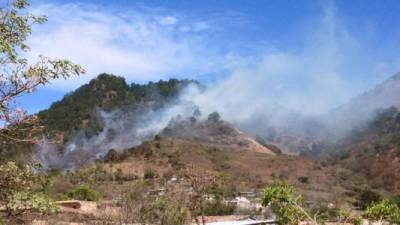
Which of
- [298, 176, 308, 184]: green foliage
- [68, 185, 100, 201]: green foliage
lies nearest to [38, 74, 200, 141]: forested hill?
[298, 176, 308, 184]: green foliage

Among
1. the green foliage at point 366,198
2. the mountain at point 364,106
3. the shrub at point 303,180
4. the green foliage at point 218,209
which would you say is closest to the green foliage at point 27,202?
the green foliage at point 218,209

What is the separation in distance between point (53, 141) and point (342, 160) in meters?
78.7

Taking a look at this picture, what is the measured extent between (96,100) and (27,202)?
10241cm

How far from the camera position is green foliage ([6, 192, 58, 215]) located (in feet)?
25.3

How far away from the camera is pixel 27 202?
7.73 metres

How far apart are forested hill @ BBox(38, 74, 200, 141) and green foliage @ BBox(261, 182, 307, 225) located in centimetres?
8734

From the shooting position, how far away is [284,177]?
219ft

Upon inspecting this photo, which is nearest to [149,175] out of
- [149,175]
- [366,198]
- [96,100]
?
[149,175]

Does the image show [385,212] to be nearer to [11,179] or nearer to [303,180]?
[11,179]

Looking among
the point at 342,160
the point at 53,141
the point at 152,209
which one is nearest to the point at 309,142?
the point at 342,160

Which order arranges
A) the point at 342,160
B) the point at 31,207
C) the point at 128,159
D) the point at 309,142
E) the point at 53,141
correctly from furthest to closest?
the point at 309,142 → the point at 342,160 → the point at 128,159 → the point at 53,141 → the point at 31,207

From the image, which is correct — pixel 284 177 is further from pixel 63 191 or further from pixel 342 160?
pixel 63 191

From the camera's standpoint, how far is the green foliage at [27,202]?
771 centimetres

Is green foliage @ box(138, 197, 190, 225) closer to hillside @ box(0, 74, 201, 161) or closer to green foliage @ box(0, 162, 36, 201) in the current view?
green foliage @ box(0, 162, 36, 201)
